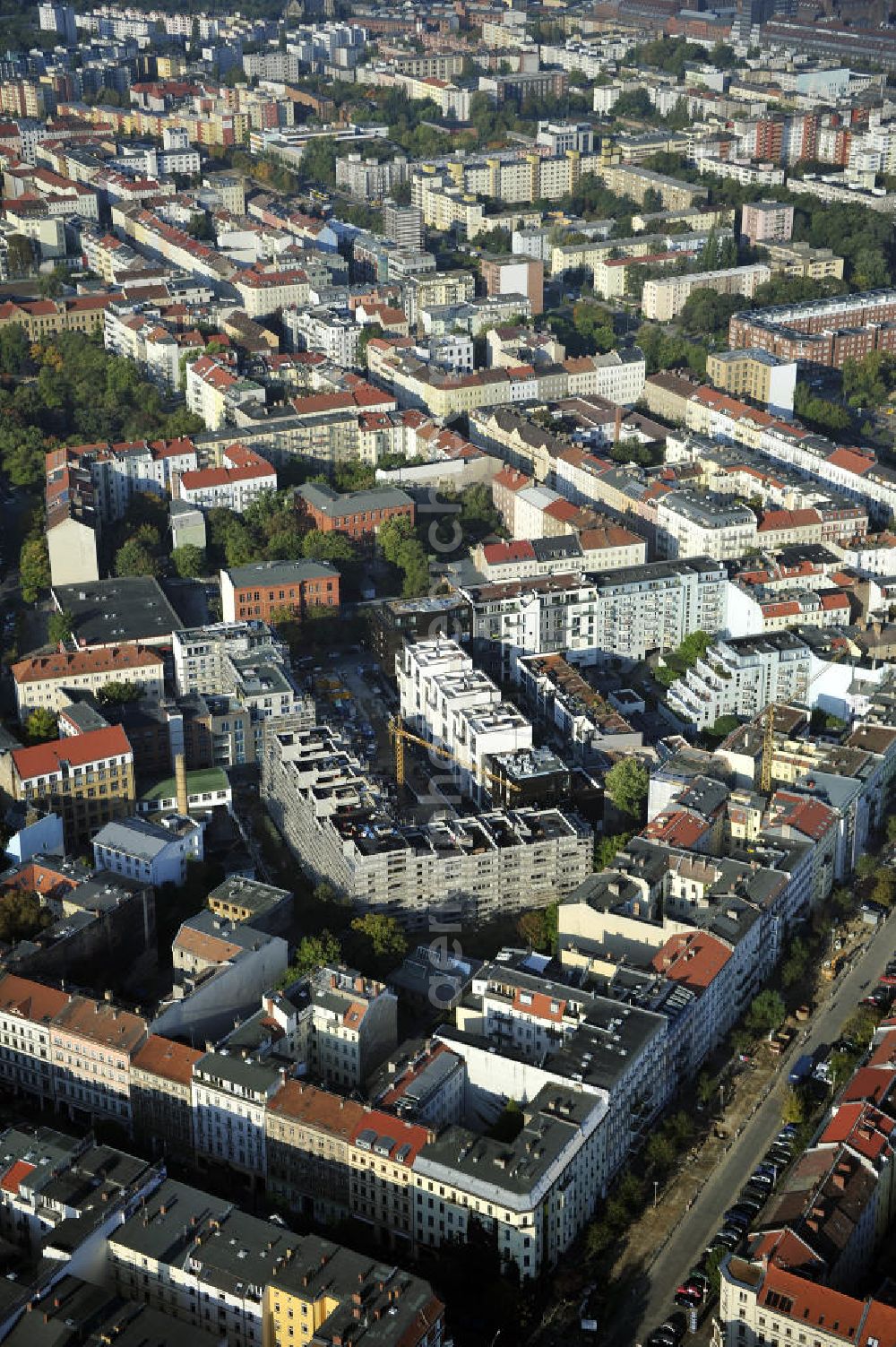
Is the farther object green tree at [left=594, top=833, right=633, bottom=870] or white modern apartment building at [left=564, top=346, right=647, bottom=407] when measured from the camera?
white modern apartment building at [left=564, top=346, right=647, bottom=407]

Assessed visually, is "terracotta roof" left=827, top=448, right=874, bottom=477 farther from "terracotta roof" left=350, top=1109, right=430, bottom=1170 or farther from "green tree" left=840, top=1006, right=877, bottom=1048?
"terracotta roof" left=350, top=1109, right=430, bottom=1170

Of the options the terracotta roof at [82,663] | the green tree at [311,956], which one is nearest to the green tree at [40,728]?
the terracotta roof at [82,663]

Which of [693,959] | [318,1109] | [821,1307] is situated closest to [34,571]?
[693,959]

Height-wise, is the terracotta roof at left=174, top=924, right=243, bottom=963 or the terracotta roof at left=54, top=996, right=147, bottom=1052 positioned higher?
the terracotta roof at left=54, top=996, right=147, bottom=1052

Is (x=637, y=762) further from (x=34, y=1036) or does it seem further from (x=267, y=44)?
(x=267, y=44)

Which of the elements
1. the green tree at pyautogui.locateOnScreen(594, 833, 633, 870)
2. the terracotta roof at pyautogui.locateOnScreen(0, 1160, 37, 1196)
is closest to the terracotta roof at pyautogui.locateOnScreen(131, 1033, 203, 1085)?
the terracotta roof at pyautogui.locateOnScreen(0, 1160, 37, 1196)

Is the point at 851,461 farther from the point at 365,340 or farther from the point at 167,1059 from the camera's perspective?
the point at 167,1059

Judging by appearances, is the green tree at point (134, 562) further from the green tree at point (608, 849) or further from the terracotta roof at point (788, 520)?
the green tree at point (608, 849)
